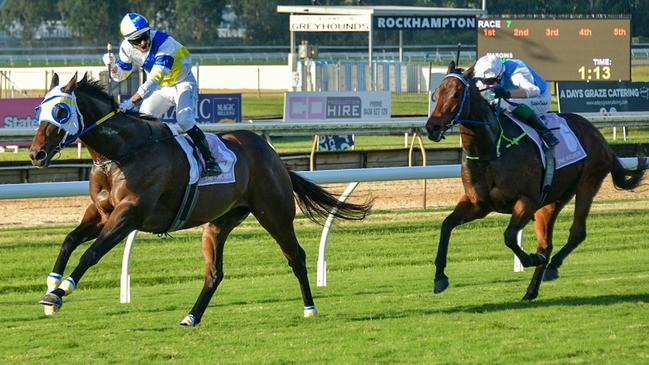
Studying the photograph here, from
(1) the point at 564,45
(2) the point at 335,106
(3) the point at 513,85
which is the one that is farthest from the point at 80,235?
(1) the point at 564,45

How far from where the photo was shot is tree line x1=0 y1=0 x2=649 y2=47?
57781mm

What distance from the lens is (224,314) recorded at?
729 cm

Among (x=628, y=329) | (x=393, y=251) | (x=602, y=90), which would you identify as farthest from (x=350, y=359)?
(x=602, y=90)

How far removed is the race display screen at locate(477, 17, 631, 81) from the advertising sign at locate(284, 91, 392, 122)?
8.27 ft

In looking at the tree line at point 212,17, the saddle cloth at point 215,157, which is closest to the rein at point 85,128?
the saddle cloth at point 215,157

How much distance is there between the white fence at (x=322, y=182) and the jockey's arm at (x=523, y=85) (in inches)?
57.0

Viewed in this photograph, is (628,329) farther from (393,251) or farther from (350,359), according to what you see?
(393,251)

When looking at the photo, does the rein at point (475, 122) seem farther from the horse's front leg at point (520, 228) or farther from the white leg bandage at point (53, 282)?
the white leg bandage at point (53, 282)

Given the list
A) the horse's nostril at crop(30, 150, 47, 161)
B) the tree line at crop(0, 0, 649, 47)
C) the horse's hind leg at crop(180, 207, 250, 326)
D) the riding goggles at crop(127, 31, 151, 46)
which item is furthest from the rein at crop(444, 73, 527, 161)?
the tree line at crop(0, 0, 649, 47)

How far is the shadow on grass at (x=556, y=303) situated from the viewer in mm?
7227

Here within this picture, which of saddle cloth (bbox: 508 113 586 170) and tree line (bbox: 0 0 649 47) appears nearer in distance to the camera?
saddle cloth (bbox: 508 113 586 170)

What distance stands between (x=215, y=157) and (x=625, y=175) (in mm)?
3521

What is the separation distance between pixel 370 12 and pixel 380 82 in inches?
87.7

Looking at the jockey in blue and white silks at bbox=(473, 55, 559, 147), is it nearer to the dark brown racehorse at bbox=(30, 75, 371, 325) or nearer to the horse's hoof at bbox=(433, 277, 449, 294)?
the horse's hoof at bbox=(433, 277, 449, 294)
